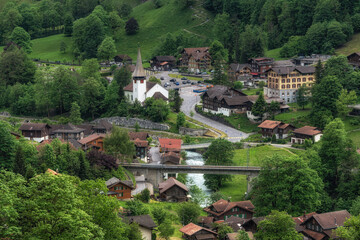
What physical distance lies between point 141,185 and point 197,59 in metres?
63.7

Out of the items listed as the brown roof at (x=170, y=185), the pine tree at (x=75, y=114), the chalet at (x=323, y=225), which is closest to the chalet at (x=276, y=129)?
the brown roof at (x=170, y=185)

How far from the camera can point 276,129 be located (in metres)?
98.4

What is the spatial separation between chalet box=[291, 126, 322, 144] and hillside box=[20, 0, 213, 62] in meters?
65.9

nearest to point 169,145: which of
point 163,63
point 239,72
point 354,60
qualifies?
point 239,72

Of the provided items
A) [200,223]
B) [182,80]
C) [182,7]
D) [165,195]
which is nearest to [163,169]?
[165,195]

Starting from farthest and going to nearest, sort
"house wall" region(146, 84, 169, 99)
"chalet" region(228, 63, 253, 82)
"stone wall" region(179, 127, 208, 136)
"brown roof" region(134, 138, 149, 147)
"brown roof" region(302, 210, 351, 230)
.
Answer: "chalet" region(228, 63, 253, 82) → "house wall" region(146, 84, 169, 99) → "stone wall" region(179, 127, 208, 136) → "brown roof" region(134, 138, 149, 147) → "brown roof" region(302, 210, 351, 230)

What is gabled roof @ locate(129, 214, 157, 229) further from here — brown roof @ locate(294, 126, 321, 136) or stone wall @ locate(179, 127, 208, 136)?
stone wall @ locate(179, 127, 208, 136)

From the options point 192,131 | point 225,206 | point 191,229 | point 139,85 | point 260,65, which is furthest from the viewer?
point 260,65

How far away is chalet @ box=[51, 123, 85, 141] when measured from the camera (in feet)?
331

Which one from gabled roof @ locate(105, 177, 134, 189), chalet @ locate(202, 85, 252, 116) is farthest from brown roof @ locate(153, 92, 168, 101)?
gabled roof @ locate(105, 177, 134, 189)

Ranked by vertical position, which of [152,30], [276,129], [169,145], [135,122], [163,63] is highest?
[152,30]

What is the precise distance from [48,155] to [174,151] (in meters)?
25.5

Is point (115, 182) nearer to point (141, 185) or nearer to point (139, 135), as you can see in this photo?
point (141, 185)

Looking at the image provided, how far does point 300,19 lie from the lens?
147 metres
